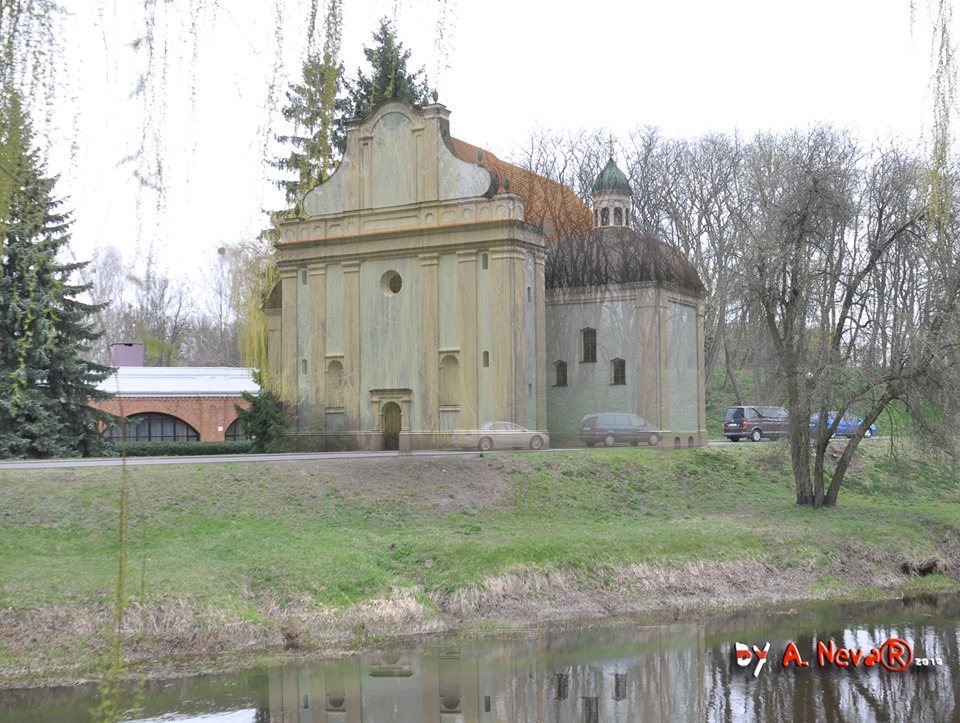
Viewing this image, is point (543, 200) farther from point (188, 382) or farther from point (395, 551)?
point (395, 551)

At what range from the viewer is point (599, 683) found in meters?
17.8

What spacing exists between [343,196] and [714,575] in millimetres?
22533

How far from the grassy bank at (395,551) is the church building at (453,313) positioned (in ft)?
21.6

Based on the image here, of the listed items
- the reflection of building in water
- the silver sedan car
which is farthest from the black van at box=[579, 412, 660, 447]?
the reflection of building in water

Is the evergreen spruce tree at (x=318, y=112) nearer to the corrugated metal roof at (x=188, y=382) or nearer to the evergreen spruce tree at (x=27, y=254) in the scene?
the evergreen spruce tree at (x=27, y=254)

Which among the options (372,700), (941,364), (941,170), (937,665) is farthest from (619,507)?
(941,170)

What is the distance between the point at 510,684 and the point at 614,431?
2366 cm

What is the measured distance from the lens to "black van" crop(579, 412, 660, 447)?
1597 inches

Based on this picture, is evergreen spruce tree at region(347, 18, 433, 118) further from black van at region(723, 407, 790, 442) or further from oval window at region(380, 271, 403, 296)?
black van at region(723, 407, 790, 442)

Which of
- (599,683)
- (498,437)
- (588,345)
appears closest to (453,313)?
(498,437)

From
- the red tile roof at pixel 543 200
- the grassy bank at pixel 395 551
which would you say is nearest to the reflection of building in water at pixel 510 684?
the grassy bank at pixel 395 551

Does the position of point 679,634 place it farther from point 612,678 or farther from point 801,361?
point 801,361

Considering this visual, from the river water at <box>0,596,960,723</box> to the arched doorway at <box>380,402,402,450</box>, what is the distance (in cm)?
1908

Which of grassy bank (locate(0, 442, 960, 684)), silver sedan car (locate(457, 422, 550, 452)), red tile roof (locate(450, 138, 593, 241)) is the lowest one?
grassy bank (locate(0, 442, 960, 684))
